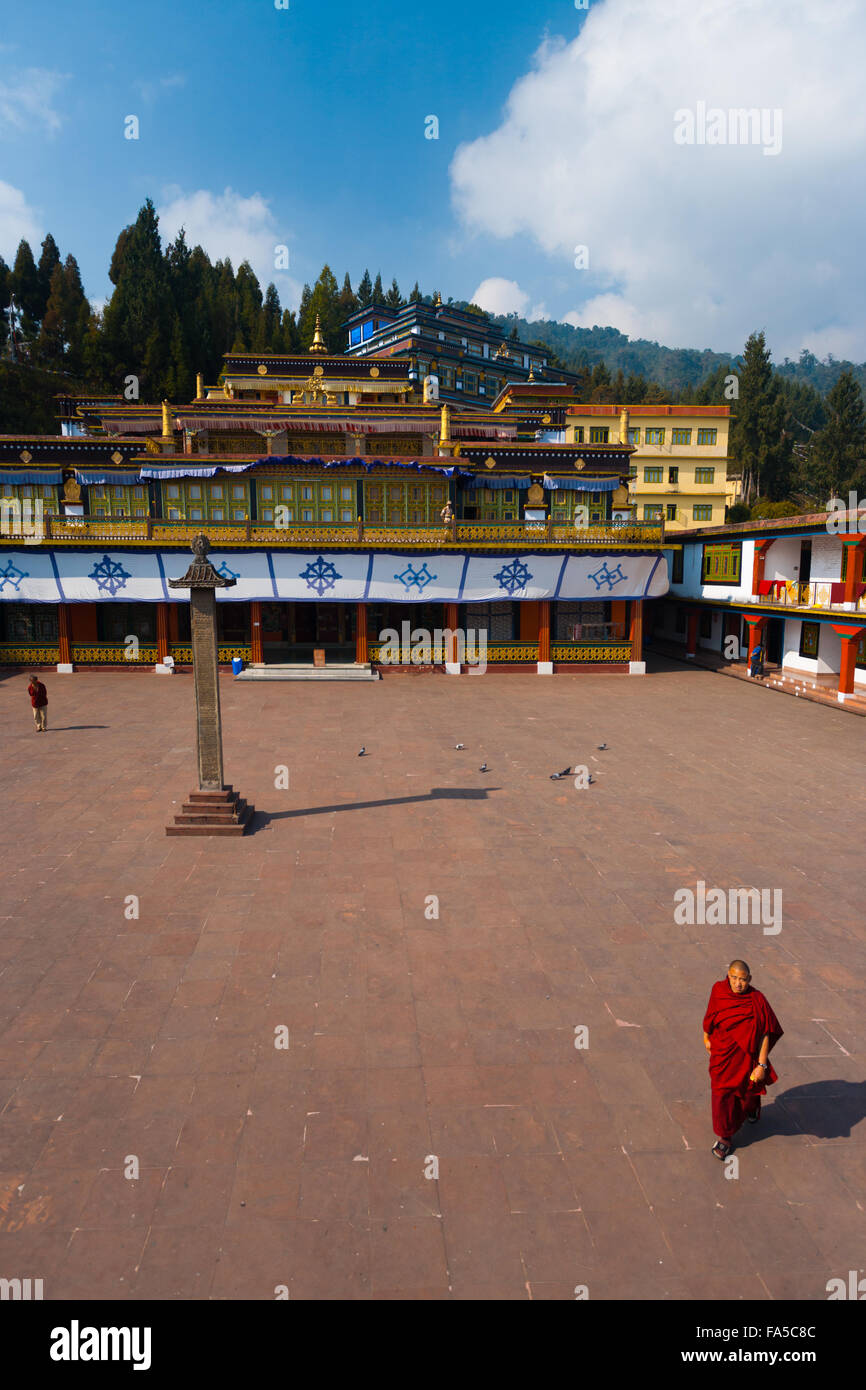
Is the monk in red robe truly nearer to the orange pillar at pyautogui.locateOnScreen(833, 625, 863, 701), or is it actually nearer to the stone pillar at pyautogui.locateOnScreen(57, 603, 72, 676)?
the orange pillar at pyautogui.locateOnScreen(833, 625, 863, 701)

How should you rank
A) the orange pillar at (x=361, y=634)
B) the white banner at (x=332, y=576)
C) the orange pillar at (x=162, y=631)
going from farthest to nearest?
the orange pillar at (x=361, y=634) → the orange pillar at (x=162, y=631) → the white banner at (x=332, y=576)

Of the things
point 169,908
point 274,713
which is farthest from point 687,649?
point 169,908

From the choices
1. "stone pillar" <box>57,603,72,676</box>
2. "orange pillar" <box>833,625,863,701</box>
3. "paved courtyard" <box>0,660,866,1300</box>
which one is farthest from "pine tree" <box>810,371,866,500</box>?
"stone pillar" <box>57,603,72,676</box>

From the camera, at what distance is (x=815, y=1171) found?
6.16 m

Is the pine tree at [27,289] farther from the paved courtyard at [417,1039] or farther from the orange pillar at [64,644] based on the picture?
the paved courtyard at [417,1039]

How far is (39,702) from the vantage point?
62.2 ft

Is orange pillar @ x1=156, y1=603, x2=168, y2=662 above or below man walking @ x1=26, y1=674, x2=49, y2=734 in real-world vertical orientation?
above

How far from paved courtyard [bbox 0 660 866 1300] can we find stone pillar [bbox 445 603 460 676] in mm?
13391

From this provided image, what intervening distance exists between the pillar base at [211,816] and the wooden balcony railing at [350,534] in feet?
54.0

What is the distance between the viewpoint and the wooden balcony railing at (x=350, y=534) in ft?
92.1

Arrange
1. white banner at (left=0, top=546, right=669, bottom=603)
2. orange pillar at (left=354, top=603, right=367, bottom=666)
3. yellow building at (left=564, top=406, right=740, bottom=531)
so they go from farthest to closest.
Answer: yellow building at (left=564, top=406, right=740, bottom=531) < orange pillar at (left=354, top=603, right=367, bottom=666) < white banner at (left=0, top=546, right=669, bottom=603)

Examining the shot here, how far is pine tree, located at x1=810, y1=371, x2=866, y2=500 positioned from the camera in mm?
66312

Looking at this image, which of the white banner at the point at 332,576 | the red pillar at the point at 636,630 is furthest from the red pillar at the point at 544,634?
the red pillar at the point at 636,630
